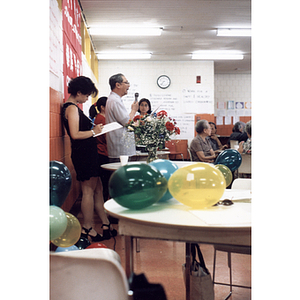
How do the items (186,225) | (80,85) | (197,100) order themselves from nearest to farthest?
(186,225)
(80,85)
(197,100)

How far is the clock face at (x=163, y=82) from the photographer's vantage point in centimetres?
842

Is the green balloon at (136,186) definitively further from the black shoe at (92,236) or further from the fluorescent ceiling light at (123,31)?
the fluorescent ceiling light at (123,31)

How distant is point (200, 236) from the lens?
0.93 meters

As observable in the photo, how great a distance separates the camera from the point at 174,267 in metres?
2.23

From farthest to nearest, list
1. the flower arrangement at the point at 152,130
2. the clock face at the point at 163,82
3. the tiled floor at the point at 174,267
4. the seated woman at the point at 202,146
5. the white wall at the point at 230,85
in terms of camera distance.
A: the white wall at the point at 230,85
the clock face at the point at 163,82
the seated woman at the point at 202,146
the flower arrangement at the point at 152,130
the tiled floor at the point at 174,267

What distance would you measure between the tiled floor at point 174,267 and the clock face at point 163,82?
618cm

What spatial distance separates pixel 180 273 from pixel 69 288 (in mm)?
1347

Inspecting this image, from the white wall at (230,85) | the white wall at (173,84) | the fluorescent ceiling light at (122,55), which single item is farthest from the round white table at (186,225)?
the white wall at (230,85)

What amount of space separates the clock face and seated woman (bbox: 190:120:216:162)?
14.3 ft

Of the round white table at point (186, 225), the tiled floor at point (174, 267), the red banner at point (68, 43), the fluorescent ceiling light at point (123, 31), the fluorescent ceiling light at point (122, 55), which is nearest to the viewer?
the round white table at point (186, 225)

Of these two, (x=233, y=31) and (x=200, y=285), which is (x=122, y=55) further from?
(x=200, y=285)

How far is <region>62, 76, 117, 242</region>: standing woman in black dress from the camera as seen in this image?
8.52ft

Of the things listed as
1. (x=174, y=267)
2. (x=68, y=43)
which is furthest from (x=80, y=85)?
(x=174, y=267)

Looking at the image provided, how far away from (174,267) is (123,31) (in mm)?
4798
